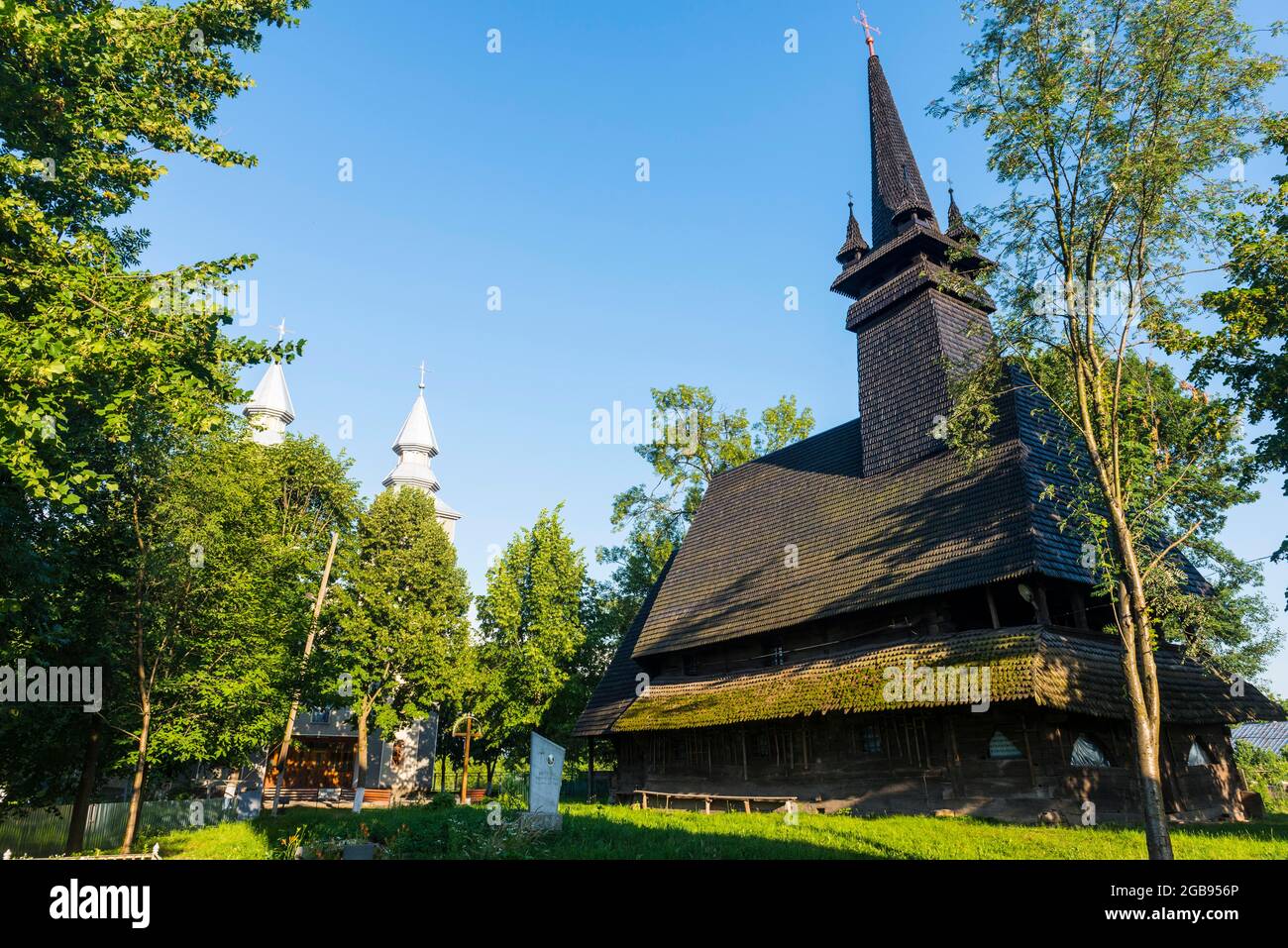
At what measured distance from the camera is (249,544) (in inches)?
810

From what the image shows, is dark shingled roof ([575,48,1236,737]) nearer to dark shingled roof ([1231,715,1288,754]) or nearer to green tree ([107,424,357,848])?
green tree ([107,424,357,848])

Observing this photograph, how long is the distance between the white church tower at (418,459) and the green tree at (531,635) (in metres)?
24.0

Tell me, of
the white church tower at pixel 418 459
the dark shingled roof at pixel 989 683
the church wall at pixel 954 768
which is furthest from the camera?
the white church tower at pixel 418 459

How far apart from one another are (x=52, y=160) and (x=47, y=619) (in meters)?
7.88

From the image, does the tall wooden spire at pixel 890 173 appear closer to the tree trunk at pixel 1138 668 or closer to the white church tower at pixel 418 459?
the tree trunk at pixel 1138 668

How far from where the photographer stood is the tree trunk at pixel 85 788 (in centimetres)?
1745

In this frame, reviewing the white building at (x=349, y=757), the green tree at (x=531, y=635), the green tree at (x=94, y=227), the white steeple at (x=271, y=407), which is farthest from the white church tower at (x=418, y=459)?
the green tree at (x=94, y=227)

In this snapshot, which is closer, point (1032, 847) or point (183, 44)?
point (1032, 847)

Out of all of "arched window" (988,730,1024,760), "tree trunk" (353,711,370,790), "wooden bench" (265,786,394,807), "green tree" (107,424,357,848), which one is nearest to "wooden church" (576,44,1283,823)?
"arched window" (988,730,1024,760)

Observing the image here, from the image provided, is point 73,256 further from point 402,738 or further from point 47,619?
point 402,738

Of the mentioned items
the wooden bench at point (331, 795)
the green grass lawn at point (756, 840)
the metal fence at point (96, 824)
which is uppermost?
the green grass lawn at point (756, 840)

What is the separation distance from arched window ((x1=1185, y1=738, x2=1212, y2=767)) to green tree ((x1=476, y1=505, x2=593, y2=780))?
924 inches
